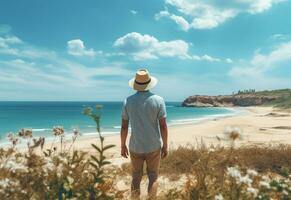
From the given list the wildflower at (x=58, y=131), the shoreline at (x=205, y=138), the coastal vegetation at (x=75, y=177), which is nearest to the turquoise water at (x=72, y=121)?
the wildflower at (x=58, y=131)

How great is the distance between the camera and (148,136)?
217 inches

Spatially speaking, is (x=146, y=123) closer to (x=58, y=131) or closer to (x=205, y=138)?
(x=58, y=131)

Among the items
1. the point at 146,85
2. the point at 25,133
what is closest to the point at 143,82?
the point at 146,85

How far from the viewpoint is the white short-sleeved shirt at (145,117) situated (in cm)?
546

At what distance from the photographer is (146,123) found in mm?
5488

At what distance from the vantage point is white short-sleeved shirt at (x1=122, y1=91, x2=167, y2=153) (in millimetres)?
5461

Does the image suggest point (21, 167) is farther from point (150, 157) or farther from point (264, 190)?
point (150, 157)

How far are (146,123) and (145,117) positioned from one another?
0.30 ft

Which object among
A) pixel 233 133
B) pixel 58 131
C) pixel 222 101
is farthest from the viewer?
pixel 222 101

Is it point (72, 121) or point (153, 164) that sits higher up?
point (153, 164)

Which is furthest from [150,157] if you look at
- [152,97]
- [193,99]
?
[193,99]

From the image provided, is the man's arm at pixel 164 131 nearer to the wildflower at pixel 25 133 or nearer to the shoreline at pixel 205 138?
the shoreline at pixel 205 138

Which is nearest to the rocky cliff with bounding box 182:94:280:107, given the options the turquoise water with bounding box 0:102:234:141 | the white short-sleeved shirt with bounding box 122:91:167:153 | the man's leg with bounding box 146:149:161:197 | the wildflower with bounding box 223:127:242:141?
the turquoise water with bounding box 0:102:234:141

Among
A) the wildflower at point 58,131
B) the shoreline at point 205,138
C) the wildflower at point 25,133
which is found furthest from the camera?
the shoreline at point 205,138
